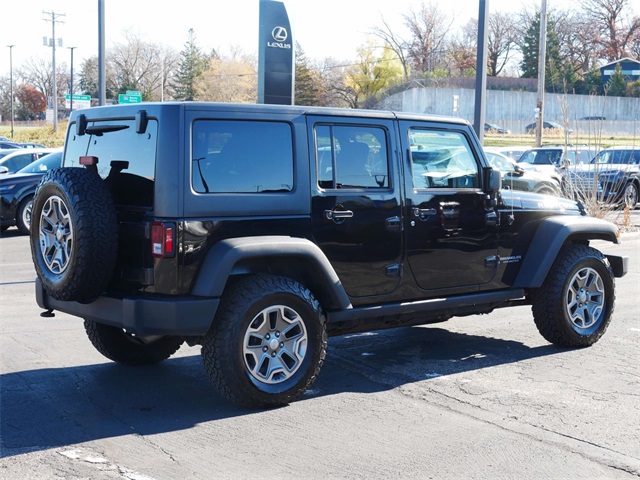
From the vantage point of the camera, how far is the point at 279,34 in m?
14.9

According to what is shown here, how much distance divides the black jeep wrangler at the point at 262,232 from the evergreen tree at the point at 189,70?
65.2 m

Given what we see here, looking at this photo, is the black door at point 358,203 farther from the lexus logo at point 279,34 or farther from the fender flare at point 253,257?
the lexus logo at point 279,34

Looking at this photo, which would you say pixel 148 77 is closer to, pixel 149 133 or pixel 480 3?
pixel 480 3

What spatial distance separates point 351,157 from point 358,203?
1.13ft

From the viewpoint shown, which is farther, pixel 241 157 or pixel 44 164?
pixel 44 164

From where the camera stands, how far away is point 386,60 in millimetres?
65188

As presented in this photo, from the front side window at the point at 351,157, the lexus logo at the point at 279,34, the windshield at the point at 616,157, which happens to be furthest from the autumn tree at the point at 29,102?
the front side window at the point at 351,157

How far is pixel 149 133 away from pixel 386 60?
61624 millimetres

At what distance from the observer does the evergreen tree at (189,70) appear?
71500 mm

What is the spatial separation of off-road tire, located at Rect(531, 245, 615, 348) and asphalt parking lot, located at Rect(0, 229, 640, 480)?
0.14 metres

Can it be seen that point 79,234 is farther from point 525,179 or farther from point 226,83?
point 226,83

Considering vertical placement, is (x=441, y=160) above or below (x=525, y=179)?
above

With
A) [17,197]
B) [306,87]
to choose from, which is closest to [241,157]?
[17,197]

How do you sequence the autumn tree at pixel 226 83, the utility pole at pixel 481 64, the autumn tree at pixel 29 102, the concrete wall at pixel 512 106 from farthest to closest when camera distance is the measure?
the autumn tree at pixel 29 102
the autumn tree at pixel 226 83
the concrete wall at pixel 512 106
the utility pole at pixel 481 64
